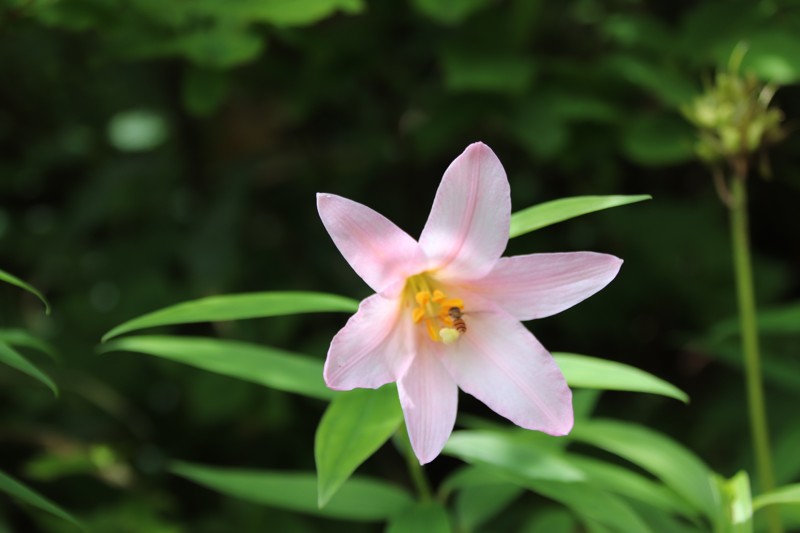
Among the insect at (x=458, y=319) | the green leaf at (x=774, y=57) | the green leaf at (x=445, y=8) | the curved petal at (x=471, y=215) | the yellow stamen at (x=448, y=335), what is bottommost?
the yellow stamen at (x=448, y=335)

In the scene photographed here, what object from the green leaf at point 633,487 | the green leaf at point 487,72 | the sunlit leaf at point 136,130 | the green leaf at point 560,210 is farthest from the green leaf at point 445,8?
the sunlit leaf at point 136,130

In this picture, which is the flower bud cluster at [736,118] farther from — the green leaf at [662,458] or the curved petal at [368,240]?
the curved petal at [368,240]

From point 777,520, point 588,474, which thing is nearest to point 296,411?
point 588,474

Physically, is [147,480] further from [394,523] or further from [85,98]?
[394,523]

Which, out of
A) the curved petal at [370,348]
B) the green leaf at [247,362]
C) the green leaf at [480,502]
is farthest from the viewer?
the green leaf at [480,502]

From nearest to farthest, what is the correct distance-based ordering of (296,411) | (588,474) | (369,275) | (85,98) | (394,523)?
(369,275)
(394,523)
(588,474)
(296,411)
(85,98)

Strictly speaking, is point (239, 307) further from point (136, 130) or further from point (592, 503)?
point (136, 130)

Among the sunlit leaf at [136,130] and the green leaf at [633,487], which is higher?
the sunlit leaf at [136,130]

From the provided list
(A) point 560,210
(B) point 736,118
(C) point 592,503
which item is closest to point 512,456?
(C) point 592,503
